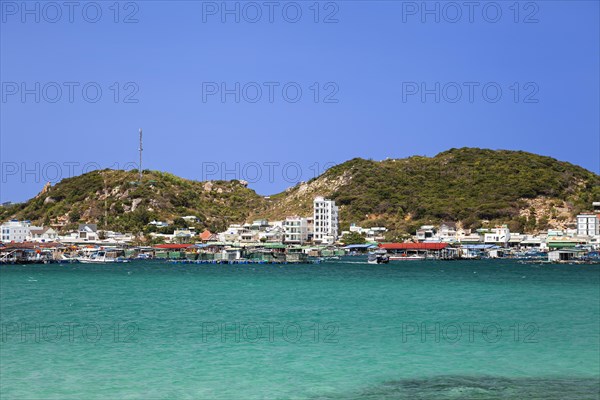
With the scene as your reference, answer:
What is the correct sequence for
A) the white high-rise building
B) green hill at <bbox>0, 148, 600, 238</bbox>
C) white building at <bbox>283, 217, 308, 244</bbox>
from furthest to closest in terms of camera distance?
1. green hill at <bbox>0, 148, 600, 238</bbox>
2. the white high-rise building
3. white building at <bbox>283, 217, 308, 244</bbox>

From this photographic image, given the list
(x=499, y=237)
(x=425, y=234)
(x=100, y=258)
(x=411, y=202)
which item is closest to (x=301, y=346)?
(x=100, y=258)

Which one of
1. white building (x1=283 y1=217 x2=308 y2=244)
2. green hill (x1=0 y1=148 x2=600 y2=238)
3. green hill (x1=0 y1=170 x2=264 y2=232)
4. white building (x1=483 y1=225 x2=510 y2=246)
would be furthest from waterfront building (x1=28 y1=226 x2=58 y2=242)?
white building (x1=483 y1=225 x2=510 y2=246)

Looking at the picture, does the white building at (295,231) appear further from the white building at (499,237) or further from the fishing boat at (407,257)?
the white building at (499,237)

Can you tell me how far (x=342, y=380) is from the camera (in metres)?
20.4

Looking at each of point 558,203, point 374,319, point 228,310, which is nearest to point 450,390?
point 374,319

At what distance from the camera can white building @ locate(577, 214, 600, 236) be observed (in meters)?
147

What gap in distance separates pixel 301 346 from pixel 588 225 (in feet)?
445

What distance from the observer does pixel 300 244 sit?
152m

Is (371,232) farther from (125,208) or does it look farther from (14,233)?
(14,233)

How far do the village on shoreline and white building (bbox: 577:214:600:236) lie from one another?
0.20 metres

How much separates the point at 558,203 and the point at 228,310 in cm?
14856

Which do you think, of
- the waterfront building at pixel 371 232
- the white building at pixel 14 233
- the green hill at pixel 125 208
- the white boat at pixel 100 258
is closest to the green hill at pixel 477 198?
the waterfront building at pixel 371 232

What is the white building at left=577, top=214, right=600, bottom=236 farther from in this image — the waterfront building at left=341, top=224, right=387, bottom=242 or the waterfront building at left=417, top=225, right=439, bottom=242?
the waterfront building at left=341, top=224, right=387, bottom=242

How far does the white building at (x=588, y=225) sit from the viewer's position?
147363 mm
